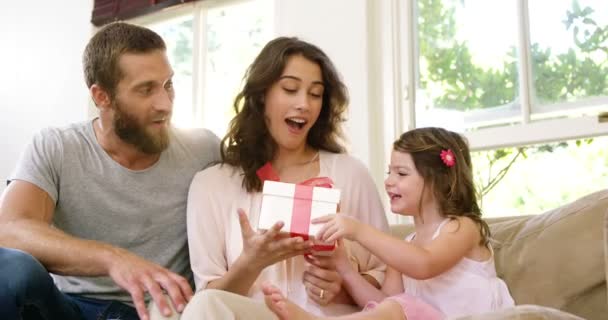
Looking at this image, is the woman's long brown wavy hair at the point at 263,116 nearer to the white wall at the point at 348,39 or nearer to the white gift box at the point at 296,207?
the white gift box at the point at 296,207

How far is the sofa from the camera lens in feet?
4.84

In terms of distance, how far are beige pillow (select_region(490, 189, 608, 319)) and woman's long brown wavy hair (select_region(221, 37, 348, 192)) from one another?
0.56m

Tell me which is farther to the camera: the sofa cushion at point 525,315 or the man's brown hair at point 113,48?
the man's brown hair at point 113,48

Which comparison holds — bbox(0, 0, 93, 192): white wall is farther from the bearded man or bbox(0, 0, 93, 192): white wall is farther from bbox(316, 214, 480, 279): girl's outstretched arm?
bbox(316, 214, 480, 279): girl's outstretched arm

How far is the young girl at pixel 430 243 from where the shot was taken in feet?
4.85

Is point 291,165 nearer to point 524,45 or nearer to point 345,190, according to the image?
point 345,190

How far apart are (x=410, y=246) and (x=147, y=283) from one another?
60 centimetres

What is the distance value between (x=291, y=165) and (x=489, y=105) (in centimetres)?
121

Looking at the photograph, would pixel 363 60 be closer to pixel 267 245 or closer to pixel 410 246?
pixel 410 246

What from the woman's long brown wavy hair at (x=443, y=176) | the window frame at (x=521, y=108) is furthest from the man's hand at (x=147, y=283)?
the window frame at (x=521, y=108)

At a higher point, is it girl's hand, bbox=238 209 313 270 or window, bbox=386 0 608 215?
window, bbox=386 0 608 215

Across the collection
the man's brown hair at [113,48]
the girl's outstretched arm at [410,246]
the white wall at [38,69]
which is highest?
the white wall at [38,69]

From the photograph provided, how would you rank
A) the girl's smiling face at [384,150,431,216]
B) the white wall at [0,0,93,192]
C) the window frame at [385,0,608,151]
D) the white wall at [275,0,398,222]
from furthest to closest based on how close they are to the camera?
1. the white wall at [0,0,93,192]
2. the white wall at [275,0,398,222]
3. the window frame at [385,0,608,151]
4. the girl's smiling face at [384,150,431,216]

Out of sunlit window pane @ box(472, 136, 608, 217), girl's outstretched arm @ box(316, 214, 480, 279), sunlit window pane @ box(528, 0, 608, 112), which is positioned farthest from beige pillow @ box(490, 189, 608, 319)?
sunlit window pane @ box(472, 136, 608, 217)
